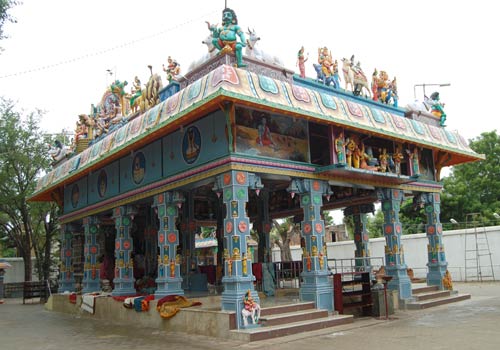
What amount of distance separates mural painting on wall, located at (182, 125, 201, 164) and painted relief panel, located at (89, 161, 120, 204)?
4738 millimetres

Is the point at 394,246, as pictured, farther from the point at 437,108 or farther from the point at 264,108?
the point at 264,108

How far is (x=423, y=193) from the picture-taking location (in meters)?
17.1

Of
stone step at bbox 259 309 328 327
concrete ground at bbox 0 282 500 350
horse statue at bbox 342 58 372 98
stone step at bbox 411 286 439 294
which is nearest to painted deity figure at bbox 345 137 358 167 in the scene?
horse statue at bbox 342 58 372 98

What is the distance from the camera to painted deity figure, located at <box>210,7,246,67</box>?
1201 centimetres

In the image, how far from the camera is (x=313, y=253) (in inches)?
492

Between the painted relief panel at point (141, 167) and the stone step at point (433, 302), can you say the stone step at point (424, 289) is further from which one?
the painted relief panel at point (141, 167)

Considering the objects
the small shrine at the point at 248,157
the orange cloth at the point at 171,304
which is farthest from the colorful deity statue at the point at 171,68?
the orange cloth at the point at 171,304

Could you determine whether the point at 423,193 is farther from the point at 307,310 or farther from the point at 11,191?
the point at 11,191

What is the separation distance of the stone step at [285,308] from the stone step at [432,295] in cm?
488

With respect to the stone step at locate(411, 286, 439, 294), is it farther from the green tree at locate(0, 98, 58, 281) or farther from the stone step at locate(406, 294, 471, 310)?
the green tree at locate(0, 98, 58, 281)

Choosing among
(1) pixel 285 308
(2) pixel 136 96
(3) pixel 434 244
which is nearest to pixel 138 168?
(2) pixel 136 96

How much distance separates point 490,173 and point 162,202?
31238 millimetres

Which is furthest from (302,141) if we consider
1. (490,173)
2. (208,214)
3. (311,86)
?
(490,173)

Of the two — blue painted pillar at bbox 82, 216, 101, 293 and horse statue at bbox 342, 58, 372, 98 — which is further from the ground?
horse statue at bbox 342, 58, 372, 98
